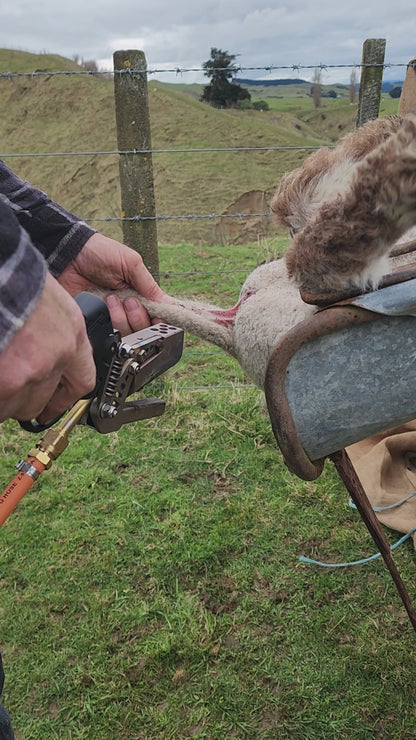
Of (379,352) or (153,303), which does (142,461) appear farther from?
(379,352)

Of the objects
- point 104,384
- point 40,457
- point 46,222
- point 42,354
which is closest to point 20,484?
point 40,457

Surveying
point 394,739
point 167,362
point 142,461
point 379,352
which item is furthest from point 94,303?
point 142,461

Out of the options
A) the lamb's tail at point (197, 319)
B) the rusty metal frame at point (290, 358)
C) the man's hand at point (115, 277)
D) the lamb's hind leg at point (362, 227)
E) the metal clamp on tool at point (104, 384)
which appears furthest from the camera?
the man's hand at point (115, 277)

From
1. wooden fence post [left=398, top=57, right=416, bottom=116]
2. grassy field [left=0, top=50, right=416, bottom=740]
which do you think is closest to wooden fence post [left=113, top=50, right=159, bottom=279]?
grassy field [left=0, top=50, right=416, bottom=740]

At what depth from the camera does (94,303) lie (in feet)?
3.92

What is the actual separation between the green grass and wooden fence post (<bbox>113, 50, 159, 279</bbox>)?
1183mm

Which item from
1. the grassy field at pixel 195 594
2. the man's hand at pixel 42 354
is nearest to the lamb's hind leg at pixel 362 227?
→ the man's hand at pixel 42 354

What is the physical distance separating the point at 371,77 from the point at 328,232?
8.08 feet

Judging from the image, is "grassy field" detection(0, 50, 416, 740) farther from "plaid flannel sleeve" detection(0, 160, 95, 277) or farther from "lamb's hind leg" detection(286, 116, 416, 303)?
"lamb's hind leg" detection(286, 116, 416, 303)

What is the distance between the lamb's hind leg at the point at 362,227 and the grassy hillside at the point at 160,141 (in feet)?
26.5

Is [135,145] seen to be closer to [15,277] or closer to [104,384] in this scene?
[104,384]

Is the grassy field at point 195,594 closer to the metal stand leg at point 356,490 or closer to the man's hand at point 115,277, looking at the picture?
the metal stand leg at point 356,490

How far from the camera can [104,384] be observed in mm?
1276

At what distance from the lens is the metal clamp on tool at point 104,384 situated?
1.21 meters
